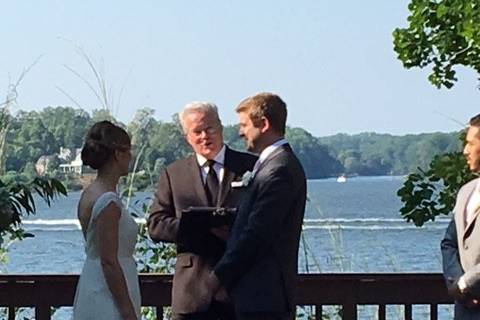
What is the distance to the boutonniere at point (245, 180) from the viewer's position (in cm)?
448

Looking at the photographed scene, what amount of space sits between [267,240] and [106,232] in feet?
1.99

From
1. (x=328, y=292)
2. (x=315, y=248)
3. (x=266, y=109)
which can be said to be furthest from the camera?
(x=315, y=248)

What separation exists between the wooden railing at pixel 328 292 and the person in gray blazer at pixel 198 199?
94cm

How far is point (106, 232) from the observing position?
418cm

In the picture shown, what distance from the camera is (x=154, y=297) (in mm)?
5848

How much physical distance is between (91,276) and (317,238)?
412 centimetres

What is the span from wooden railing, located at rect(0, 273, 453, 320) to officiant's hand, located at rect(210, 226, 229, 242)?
3.70 feet

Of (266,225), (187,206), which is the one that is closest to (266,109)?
(266,225)

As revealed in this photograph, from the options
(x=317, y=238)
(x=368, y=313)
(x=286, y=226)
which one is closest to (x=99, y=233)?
(x=286, y=226)

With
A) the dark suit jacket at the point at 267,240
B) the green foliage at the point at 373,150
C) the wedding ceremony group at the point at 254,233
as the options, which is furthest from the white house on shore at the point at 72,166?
the green foliage at the point at 373,150

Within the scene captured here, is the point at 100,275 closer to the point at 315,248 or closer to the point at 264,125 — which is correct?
the point at 264,125

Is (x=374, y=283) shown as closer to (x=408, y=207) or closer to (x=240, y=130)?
(x=408, y=207)

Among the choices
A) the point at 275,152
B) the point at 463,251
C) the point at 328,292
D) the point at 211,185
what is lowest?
the point at 328,292

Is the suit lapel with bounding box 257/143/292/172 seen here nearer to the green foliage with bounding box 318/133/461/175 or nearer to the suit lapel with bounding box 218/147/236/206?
the suit lapel with bounding box 218/147/236/206
